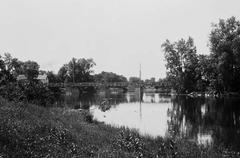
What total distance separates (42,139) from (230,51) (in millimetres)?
85238

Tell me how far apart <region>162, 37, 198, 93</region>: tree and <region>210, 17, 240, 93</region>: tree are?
13.5 m

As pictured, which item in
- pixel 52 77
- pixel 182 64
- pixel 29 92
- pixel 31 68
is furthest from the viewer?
pixel 52 77

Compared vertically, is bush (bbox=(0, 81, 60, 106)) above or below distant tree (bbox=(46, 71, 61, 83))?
below

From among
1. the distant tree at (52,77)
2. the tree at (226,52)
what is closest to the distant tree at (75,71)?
the distant tree at (52,77)

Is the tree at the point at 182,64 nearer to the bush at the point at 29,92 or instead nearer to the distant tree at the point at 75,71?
the distant tree at the point at 75,71

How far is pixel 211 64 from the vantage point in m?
97.0

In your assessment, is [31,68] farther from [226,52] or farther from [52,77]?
[226,52]

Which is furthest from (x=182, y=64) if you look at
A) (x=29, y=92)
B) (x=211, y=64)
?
(x=29, y=92)

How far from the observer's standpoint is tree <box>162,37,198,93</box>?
362 feet

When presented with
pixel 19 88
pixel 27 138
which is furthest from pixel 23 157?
pixel 19 88

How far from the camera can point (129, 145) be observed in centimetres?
1484

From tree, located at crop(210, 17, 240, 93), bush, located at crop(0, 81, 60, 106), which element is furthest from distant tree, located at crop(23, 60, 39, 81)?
bush, located at crop(0, 81, 60, 106)

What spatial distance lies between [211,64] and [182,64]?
16.0 meters

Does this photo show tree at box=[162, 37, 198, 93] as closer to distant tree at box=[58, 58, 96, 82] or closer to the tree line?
the tree line
